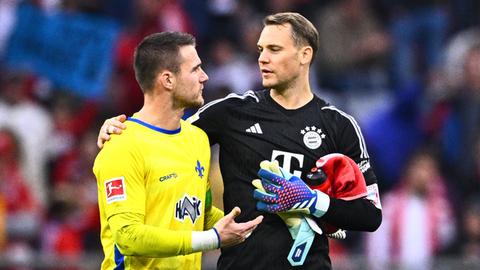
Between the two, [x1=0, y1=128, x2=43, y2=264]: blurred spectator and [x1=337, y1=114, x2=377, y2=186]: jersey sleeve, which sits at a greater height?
[x1=337, y1=114, x2=377, y2=186]: jersey sleeve

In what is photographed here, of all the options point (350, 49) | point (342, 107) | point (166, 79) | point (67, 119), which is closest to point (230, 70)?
point (342, 107)

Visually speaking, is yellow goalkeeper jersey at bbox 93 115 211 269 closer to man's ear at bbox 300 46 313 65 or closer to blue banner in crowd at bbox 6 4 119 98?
man's ear at bbox 300 46 313 65

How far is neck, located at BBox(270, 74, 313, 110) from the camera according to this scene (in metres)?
6.70

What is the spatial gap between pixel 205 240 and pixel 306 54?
3.93 feet

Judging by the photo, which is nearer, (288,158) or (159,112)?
(159,112)

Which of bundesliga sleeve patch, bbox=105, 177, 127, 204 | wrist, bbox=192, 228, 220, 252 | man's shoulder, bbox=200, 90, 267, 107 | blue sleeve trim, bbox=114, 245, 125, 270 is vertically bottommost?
blue sleeve trim, bbox=114, 245, 125, 270

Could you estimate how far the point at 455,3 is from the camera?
43.5 feet

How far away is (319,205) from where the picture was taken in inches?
250

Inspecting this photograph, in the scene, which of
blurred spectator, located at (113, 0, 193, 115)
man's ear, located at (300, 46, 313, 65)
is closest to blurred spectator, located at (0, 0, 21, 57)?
blurred spectator, located at (113, 0, 193, 115)

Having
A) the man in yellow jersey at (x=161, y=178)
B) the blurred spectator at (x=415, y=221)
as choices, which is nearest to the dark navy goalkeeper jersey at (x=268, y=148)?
the man in yellow jersey at (x=161, y=178)

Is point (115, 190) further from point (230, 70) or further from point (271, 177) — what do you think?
point (230, 70)

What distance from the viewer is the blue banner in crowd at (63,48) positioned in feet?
37.7

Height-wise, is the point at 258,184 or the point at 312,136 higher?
the point at 312,136

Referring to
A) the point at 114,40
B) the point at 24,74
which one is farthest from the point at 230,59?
the point at 24,74
